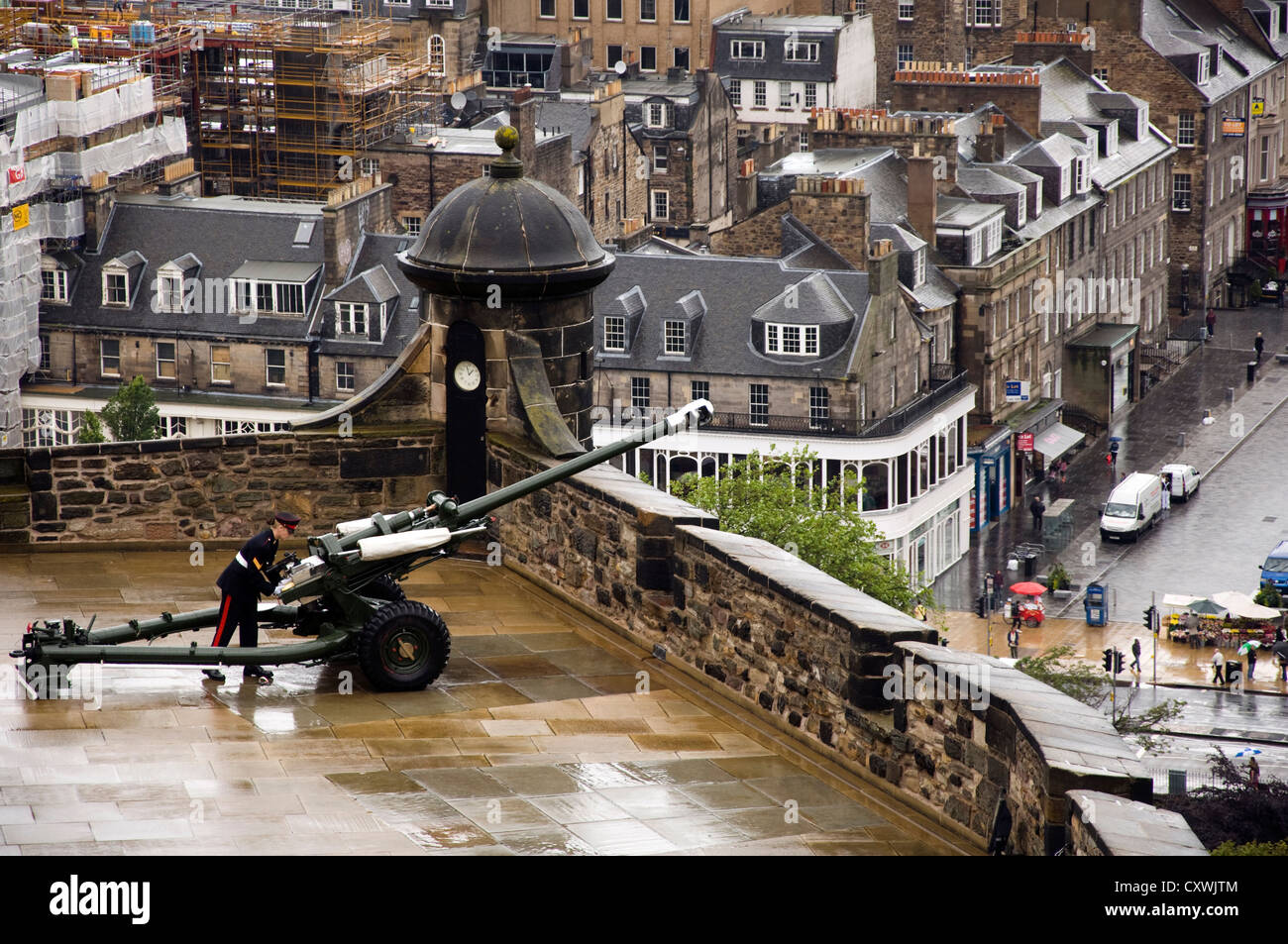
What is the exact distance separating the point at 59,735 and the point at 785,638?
4525 mm

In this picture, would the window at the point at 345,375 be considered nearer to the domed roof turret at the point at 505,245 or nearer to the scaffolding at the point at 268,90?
the scaffolding at the point at 268,90

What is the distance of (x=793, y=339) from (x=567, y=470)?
57.4m

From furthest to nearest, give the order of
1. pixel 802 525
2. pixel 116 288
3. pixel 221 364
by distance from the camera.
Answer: pixel 116 288 < pixel 221 364 < pixel 802 525

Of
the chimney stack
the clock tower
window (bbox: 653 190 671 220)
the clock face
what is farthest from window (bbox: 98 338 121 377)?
the clock face

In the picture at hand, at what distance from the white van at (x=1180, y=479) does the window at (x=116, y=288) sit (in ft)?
116

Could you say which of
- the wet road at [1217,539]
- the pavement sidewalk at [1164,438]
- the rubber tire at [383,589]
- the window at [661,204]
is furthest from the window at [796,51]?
the rubber tire at [383,589]

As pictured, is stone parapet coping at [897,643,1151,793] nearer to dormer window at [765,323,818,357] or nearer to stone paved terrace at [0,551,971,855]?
stone paved terrace at [0,551,971,855]

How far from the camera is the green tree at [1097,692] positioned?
5588cm

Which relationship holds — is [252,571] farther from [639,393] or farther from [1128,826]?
[639,393]

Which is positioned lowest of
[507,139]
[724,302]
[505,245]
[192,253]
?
[724,302]

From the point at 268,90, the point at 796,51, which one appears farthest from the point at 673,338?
the point at 796,51

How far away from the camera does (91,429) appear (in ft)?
243
